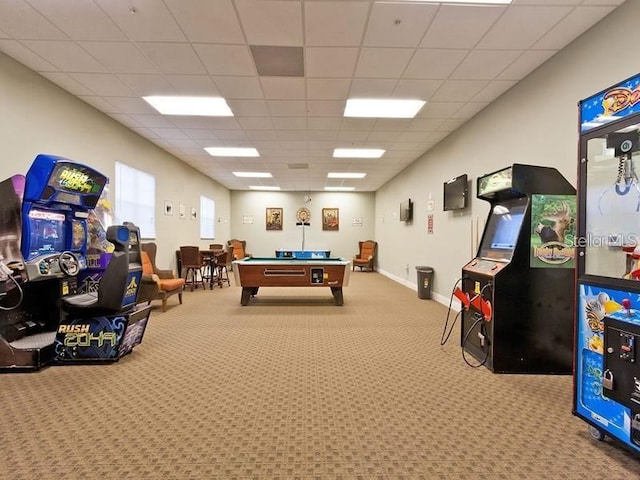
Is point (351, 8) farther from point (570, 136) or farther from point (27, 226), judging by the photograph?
point (27, 226)

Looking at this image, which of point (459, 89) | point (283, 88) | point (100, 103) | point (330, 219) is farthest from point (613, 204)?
point (330, 219)

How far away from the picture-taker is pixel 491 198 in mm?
3549

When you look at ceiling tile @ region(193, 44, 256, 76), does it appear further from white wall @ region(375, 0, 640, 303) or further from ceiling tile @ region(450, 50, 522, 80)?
white wall @ region(375, 0, 640, 303)

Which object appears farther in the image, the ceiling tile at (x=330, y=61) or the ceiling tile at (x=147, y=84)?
the ceiling tile at (x=147, y=84)

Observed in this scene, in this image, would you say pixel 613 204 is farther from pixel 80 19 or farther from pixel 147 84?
pixel 147 84

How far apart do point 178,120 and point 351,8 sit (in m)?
3.63

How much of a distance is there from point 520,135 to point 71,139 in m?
5.87

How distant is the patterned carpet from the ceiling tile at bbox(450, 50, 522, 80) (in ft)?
10.4

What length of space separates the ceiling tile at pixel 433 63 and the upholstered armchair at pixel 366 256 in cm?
877

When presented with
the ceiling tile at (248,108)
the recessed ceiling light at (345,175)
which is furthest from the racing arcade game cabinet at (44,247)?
the recessed ceiling light at (345,175)

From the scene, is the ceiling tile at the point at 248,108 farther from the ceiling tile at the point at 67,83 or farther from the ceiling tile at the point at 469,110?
the ceiling tile at the point at 469,110

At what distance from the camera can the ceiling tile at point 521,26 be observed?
2693 millimetres

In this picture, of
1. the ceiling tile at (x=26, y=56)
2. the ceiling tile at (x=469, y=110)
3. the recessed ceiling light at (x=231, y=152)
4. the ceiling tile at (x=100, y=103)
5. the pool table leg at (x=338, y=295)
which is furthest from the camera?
the recessed ceiling light at (x=231, y=152)

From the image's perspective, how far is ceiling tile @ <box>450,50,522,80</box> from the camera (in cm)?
331
